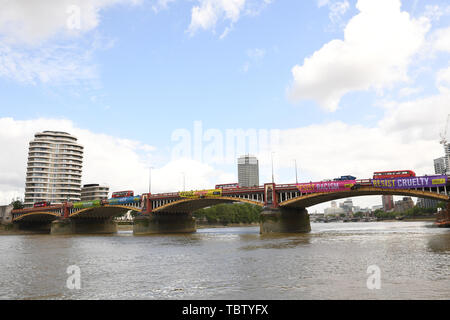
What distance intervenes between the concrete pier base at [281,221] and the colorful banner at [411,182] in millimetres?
18762

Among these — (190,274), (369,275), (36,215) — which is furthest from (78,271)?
(36,215)

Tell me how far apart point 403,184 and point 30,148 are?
171530 millimetres

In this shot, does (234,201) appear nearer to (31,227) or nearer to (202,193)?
(202,193)

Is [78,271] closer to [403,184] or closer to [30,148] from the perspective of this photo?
[403,184]

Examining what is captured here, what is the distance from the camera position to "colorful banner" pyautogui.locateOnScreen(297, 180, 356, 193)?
6216 centimetres

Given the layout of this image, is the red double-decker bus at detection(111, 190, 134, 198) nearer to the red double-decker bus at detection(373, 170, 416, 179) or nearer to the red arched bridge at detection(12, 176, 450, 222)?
the red arched bridge at detection(12, 176, 450, 222)

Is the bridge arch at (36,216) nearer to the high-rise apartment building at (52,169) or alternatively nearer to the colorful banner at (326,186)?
the high-rise apartment building at (52,169)

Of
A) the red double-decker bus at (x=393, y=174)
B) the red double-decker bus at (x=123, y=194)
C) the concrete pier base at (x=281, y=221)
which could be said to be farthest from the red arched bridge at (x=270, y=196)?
the red double-decker bus at (x=123, y=194)

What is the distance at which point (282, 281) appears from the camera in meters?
16.8

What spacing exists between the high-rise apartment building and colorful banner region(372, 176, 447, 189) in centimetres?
15326

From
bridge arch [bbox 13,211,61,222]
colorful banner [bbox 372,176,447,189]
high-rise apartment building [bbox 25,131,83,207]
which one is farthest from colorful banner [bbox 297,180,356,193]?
high-rise apartment building [bbox 25,131,83,207]

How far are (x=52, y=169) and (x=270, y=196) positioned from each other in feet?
458

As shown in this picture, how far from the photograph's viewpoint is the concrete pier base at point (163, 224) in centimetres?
8831

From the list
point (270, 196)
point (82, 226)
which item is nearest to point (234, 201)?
point (270, 196)
